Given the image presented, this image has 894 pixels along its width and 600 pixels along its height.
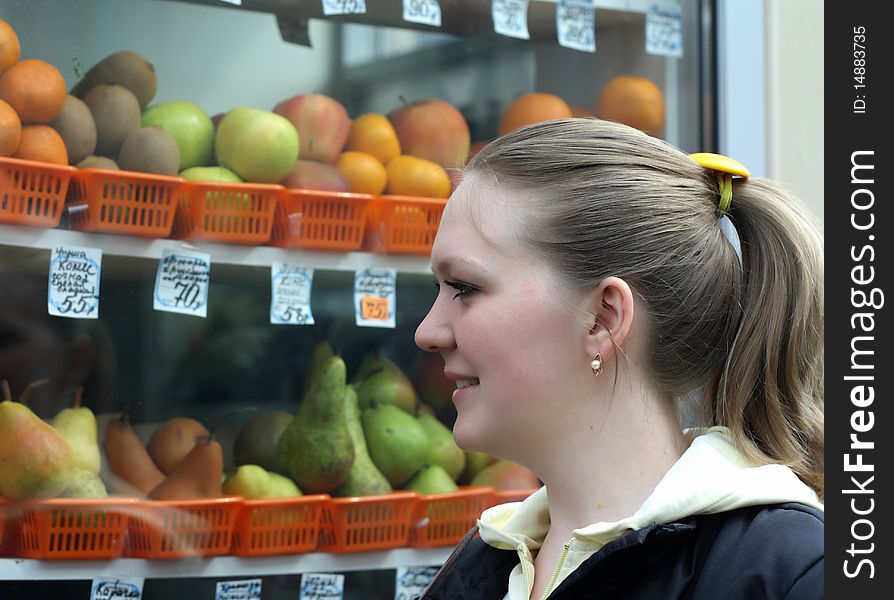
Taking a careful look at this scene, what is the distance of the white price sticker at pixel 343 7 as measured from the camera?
1.97 meters

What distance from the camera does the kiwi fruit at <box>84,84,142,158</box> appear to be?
5.85 ft

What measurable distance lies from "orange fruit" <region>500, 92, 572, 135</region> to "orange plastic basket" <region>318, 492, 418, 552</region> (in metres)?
0.76

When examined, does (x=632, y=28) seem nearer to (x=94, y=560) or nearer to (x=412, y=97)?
(x=412, y=97)

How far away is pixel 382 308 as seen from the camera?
1.99 meters

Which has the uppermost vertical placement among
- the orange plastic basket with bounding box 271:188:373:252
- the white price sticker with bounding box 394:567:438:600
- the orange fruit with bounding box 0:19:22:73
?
the orange fruit with bounding box 0:19:22:73

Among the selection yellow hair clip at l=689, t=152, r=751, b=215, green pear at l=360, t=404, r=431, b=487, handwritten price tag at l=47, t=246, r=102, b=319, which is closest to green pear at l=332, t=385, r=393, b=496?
green pear at l=360, t=404, r=431, b=487

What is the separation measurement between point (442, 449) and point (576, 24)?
89 centimetres

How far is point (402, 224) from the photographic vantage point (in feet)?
6.47

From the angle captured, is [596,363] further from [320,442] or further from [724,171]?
[320,442]

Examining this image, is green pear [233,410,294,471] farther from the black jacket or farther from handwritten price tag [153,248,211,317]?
the black jacket

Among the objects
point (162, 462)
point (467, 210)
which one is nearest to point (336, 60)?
point (162, 462)

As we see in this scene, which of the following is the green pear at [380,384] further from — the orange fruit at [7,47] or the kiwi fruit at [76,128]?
the orange fruit at [7,47]

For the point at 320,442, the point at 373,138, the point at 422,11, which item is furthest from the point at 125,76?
the point at 320,442

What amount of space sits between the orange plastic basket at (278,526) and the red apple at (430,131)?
0.68 m
